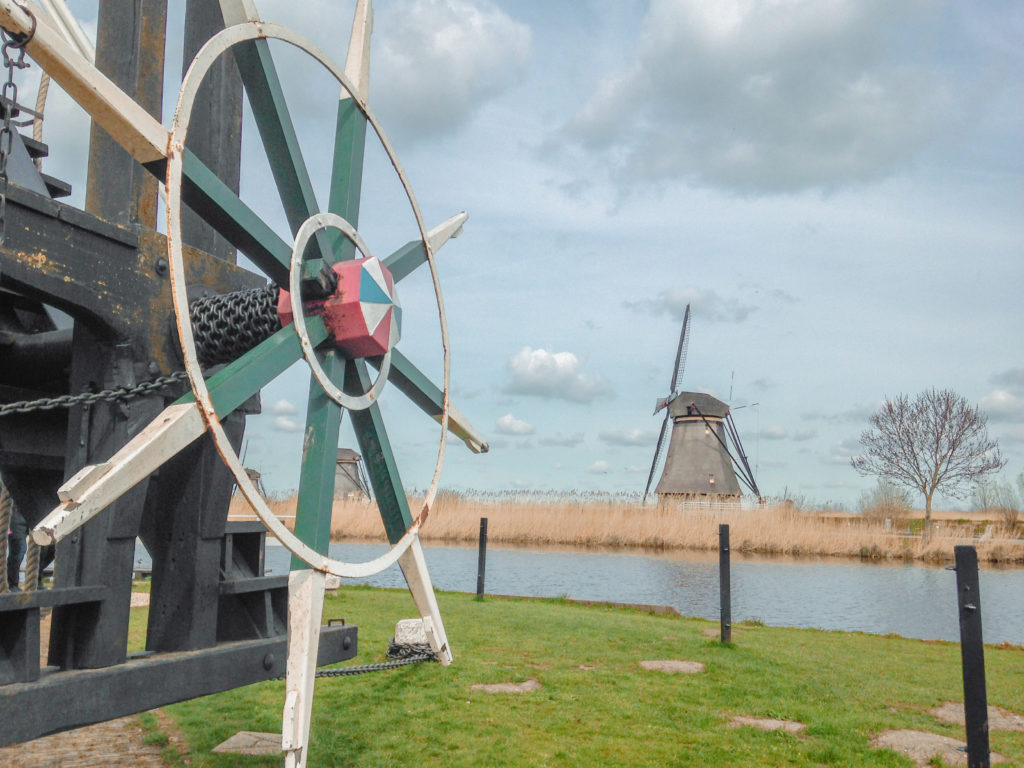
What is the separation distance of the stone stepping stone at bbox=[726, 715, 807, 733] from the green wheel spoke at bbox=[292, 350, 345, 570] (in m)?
3.49

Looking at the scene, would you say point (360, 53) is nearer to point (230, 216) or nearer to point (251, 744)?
point (230, 216)

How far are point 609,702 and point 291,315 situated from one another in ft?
13.0

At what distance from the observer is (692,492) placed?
4278cm

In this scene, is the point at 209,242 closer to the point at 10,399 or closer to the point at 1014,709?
the point at 10,399

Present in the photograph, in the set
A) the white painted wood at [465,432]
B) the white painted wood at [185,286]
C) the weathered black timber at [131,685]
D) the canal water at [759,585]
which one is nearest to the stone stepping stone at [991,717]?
the white painted wood at [465,432]

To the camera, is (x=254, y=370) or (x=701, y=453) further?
(x=701, y=453)

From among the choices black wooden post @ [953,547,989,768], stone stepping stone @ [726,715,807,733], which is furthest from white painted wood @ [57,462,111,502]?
stone stepping stone @ [726,715,807,733]

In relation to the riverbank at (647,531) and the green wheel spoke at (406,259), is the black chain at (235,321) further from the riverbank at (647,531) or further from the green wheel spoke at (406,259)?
the riverbank at (647,531)

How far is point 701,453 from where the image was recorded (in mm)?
46031

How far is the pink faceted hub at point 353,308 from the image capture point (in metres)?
3.06

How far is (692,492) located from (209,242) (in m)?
41.0

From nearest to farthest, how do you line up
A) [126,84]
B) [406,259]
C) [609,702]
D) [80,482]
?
[80,482]
[126,84]
[406,259]
[609,702]

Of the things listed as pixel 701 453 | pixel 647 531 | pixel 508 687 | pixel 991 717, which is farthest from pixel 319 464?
pixel 701 453

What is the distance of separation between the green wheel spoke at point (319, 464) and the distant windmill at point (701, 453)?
138ft
